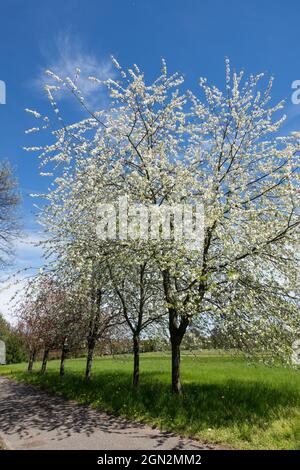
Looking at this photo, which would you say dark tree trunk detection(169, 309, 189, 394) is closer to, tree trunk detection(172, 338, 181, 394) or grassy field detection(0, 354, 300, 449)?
tree trunk detection(172, 338, 181, 394)

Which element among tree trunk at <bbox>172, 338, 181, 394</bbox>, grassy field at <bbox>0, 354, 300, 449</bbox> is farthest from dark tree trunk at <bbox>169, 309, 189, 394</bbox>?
grassy field at <bbox>0, 354, 300, 449</bbox>

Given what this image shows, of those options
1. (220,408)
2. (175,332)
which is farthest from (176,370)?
(220,408)

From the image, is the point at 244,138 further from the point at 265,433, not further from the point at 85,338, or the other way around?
the point at 85,338

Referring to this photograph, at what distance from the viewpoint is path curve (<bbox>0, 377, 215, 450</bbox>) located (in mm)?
8930

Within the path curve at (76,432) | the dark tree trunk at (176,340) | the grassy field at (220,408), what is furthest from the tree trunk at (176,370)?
the path curve at (76,432)

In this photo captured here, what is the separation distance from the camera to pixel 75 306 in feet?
61.8

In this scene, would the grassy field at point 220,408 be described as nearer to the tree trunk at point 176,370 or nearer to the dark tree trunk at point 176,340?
the tree trunk at point 176,370

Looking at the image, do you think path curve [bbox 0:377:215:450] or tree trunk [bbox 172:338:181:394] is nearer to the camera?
path curve [bbox 0:377:215:450]

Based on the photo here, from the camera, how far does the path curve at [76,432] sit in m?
8.93

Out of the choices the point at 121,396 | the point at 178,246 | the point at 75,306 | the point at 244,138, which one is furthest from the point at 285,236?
the point at 75,306
